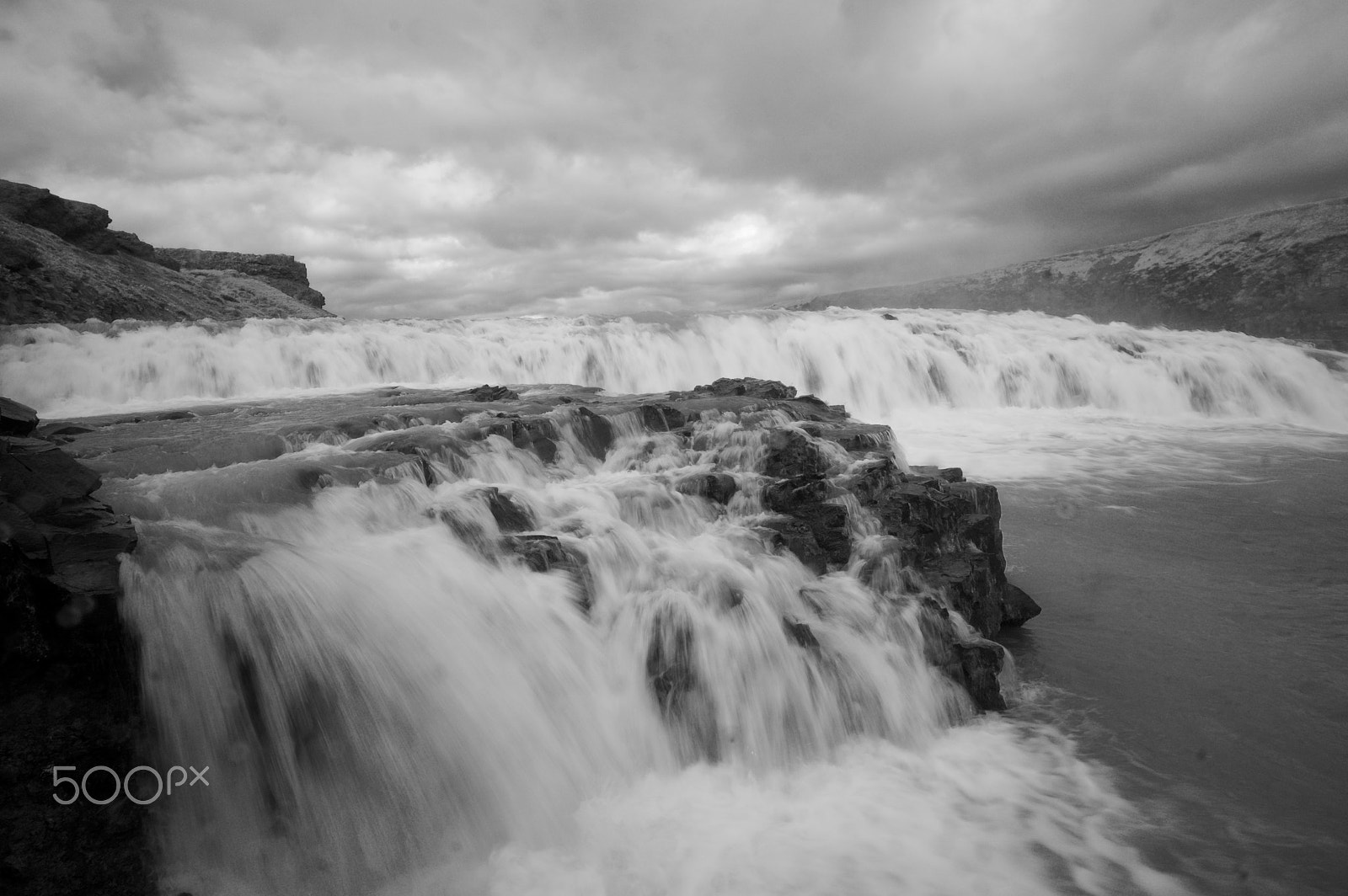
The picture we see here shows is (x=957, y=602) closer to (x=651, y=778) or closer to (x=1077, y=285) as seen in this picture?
(x=651, y=778)

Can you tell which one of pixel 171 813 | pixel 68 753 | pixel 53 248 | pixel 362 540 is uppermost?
pixel 53 248

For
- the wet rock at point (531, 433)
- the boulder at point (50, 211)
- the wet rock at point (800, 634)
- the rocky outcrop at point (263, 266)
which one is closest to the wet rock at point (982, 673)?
the wet rock at point (800, 634)

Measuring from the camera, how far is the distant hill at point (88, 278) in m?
20.7

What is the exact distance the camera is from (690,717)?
509cm

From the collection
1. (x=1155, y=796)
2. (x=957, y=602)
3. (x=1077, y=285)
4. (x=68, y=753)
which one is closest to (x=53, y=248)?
(x=68, y=753)

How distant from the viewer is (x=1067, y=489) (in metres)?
12.3

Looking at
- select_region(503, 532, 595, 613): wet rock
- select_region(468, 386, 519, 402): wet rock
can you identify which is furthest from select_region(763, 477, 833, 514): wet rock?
select_region(468, 386, 519, 402): wet rock

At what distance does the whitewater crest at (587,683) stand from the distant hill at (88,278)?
20.6 metres

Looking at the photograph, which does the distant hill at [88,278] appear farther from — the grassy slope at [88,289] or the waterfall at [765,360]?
the waterfall at [765,360]

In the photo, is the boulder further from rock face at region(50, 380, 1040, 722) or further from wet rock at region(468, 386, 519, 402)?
wet rock at region(468, 386, 519, 402)

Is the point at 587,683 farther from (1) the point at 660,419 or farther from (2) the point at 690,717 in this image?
(1) the point at 660,419

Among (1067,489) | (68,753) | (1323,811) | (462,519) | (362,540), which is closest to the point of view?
(68,753)

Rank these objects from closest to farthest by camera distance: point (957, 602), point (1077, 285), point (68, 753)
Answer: point (68, 753) < point (957, 602) < point (1077, 285)

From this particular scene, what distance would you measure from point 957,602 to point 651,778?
3.53m
